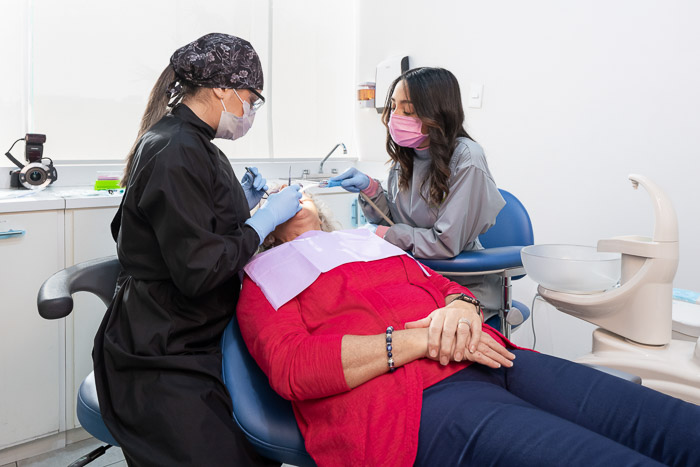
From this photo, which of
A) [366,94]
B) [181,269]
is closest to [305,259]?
[181,269]

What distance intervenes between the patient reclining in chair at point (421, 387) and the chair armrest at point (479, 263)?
33 cm

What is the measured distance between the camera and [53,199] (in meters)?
1.78

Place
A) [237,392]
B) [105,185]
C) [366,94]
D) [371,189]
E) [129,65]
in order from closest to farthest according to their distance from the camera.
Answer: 1. [237,392]
2. [371,189]
3. [105,185]
4. [129,65]
5. [366,94]

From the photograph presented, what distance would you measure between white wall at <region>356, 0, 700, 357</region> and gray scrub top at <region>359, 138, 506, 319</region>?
2.41ft

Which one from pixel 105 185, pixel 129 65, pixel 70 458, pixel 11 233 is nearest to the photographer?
pixel 11 233

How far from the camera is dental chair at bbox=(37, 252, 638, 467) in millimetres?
1053

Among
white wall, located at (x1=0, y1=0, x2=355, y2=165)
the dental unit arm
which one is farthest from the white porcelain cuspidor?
white wall, located at (x1=0, y1=0, x2=355, y2=165)

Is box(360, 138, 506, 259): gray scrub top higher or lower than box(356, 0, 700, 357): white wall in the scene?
lower

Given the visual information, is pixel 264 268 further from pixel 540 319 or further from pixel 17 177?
pixel 540 319

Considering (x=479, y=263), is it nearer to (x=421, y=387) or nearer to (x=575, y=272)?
(x=575, y=272)

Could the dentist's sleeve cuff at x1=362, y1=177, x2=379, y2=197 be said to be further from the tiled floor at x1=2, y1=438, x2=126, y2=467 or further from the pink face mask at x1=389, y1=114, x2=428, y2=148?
the tiled floor at x1=2, y1=438, x2=126, y2=467

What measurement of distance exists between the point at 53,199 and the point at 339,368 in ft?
4.50

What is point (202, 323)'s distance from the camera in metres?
1.22

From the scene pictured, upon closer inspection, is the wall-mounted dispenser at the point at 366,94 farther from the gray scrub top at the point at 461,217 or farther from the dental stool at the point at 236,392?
the dental stool at the point at 236,392
